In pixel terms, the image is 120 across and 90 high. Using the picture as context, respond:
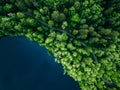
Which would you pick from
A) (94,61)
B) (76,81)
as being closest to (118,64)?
(94,61)

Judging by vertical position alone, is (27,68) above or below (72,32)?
below

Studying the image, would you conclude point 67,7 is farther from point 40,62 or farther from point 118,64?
point 118,64

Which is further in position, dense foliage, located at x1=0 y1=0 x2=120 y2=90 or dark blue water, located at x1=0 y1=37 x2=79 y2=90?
dark blue water, located at x1=0 y1=37 x2=79 y2=90

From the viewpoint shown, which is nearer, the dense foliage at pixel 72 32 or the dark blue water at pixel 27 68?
the dense foliage at pixel 72 32
